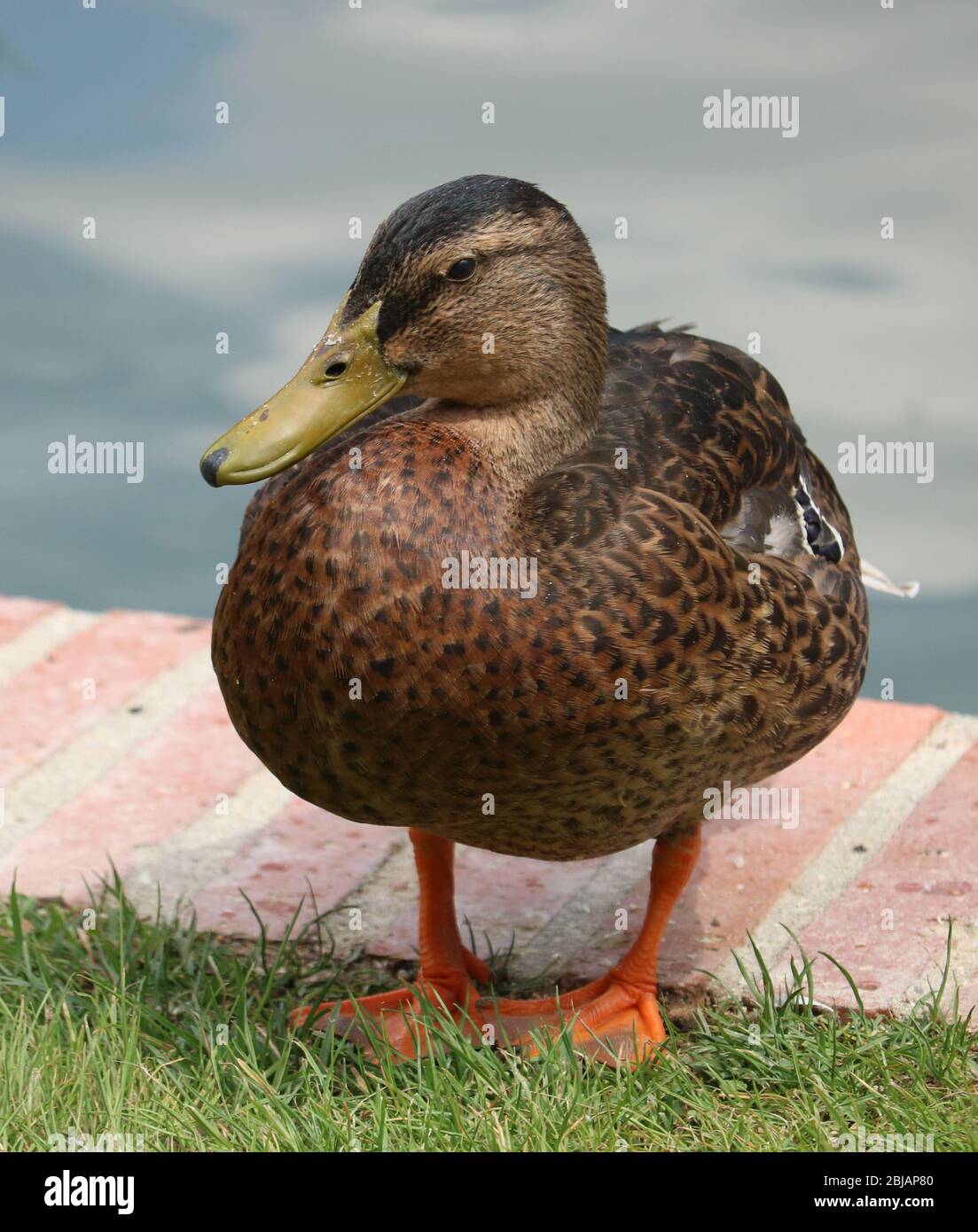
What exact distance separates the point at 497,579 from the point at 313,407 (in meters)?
0.42

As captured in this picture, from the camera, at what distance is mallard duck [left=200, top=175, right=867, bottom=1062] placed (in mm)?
2725

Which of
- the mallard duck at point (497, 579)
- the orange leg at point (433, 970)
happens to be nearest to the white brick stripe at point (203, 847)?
the orange leg at point (433, 970)

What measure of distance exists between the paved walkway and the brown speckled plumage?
2.19 feet

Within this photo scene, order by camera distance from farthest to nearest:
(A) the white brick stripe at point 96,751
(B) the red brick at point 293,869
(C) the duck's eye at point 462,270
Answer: (A) the white brick stripe at point 96,751 → (B) the red brick at point 293,869 → (C) the duck's eye at point 462,270

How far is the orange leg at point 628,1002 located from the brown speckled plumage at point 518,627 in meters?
0.35

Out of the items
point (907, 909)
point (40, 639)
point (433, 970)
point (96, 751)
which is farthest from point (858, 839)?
point (40, 639)

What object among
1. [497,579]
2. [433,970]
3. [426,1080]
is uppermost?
[497,579]

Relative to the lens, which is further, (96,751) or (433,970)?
(96,751)

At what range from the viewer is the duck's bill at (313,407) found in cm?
272

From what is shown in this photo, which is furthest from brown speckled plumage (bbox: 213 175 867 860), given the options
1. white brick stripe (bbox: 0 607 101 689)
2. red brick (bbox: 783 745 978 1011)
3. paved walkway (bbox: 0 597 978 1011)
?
white brick stripe (bbox: 0 607 101 689)

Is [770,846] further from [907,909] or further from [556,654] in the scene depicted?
[556,654]

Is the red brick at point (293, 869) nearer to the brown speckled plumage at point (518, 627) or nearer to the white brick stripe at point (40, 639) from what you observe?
the brown speckled plumage at point (518, 627)

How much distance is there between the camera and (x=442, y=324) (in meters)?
2.85

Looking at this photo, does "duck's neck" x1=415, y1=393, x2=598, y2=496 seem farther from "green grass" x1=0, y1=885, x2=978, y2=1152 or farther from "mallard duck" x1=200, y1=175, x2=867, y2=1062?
"green grass" x1=0, y1=885, x2=978, y2=1152
